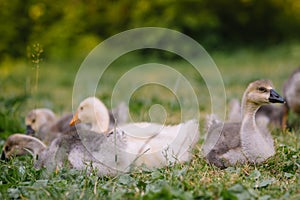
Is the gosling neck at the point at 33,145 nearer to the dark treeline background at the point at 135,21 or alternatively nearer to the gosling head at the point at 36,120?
the gosling head at the point at 36,120

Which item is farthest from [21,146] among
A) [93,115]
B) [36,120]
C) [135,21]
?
[135,21]

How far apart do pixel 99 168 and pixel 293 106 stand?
3.01 m

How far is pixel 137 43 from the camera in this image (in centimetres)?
1415

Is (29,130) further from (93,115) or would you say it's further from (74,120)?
(93,115)

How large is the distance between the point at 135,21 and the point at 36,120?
981cm

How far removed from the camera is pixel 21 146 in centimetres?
445

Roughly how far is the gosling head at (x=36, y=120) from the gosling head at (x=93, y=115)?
599mm

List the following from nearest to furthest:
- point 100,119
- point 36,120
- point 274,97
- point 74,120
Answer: point 274,97
point 74,120
point 100,119
point 36,120

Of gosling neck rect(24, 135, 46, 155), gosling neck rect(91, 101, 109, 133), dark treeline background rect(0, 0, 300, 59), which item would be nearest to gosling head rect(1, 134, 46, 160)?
gosling neck rect(24, 135, 46, 155)

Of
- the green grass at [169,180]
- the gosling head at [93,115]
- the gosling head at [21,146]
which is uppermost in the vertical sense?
the gosling head at [93,115]

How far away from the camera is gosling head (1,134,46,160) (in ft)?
14.4

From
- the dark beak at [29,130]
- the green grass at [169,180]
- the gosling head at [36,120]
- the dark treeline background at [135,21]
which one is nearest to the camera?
the green grass at [169,180]

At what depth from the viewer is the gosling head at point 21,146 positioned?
14.4 feet

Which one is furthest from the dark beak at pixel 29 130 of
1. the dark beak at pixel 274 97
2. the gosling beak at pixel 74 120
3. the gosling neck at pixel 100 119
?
the dark beak at pixel 274 97
